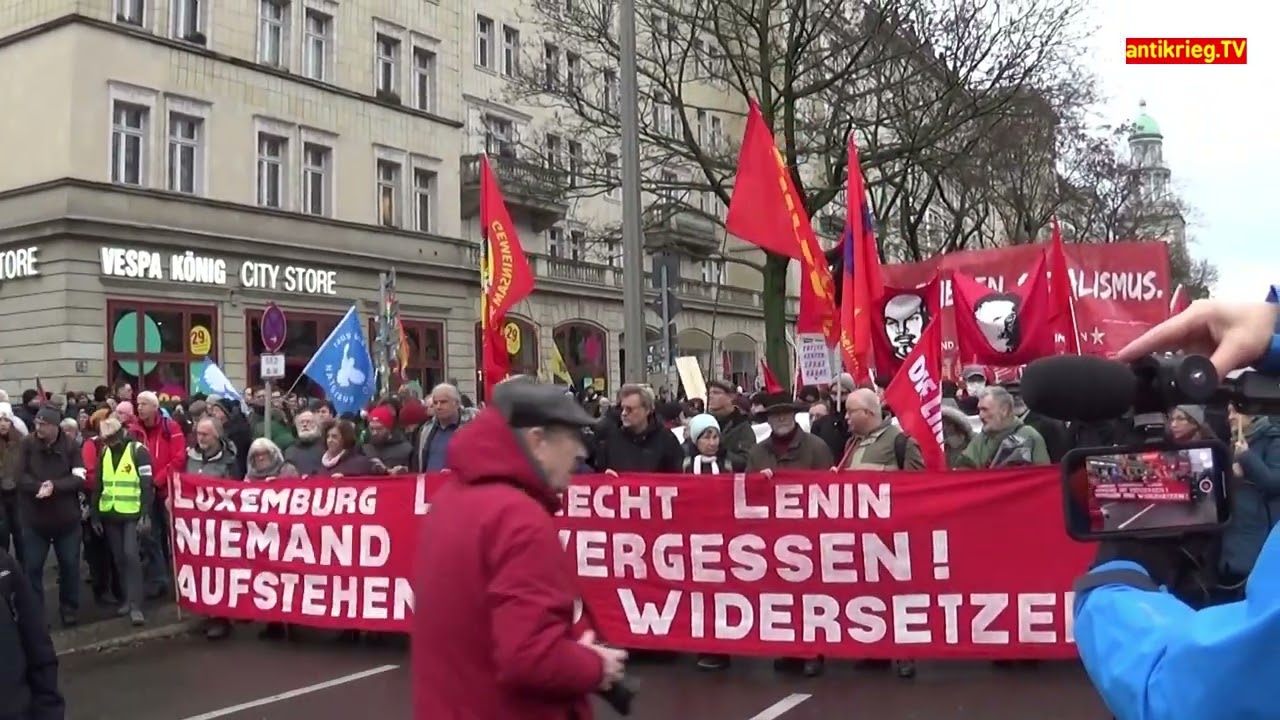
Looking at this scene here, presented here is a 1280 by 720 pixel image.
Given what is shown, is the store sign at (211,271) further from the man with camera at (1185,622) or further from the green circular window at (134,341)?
the man with camera at (1185,622)

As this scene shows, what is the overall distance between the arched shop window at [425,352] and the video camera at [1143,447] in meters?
30.2

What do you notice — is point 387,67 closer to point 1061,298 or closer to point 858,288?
point 1061,298

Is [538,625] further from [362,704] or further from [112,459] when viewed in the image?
[112,459]

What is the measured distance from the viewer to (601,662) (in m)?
2.65

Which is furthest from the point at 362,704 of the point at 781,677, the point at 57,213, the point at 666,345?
the point at 57,213

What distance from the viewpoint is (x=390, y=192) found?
105 feet

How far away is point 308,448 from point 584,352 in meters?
28.5

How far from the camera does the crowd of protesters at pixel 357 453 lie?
8.06 meters

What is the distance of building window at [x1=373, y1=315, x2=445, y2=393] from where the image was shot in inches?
1246

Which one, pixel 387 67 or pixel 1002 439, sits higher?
pixel 387 67

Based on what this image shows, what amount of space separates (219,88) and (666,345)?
17381 millimetres

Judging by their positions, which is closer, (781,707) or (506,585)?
(506,585)

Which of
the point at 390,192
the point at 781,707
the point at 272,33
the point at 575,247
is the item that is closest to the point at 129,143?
the point at 272,33

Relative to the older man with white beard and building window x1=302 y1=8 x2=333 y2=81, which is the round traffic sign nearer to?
the older man with white beard
